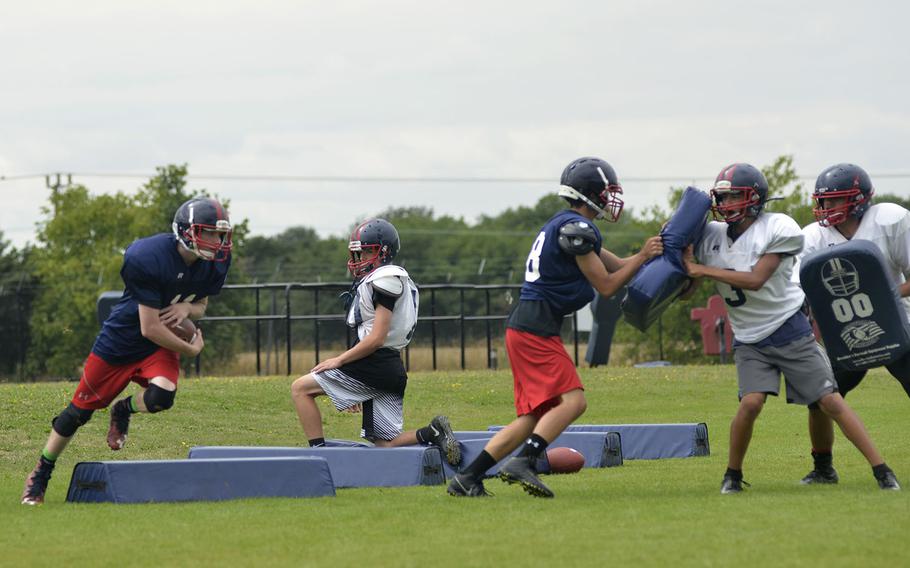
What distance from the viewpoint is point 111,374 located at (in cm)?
852

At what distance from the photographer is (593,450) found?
10617mm

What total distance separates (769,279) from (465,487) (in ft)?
7.60

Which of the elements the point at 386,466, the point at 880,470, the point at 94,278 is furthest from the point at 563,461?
the point at 94,278

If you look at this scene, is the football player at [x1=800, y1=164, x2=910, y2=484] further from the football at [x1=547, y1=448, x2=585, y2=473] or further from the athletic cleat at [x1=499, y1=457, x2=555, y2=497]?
the athletic cleat at [x1=499, y1=457, x2=555, y2=497]

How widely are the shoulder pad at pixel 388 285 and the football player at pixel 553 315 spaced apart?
4.96ft

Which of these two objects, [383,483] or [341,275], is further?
[341,275]

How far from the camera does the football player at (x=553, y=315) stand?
7941mm

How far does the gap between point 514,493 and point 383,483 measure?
42.6 inches

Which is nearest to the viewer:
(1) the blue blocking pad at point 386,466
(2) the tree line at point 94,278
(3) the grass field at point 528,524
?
(3) the grass field at point 528,524

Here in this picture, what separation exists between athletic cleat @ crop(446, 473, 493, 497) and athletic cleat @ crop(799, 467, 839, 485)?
90.5 inches

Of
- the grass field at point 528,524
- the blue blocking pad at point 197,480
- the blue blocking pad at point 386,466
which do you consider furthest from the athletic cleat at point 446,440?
the blue blocking pad at point 197,480

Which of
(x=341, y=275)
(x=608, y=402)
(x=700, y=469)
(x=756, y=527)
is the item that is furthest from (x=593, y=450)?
(x=341, y=275)

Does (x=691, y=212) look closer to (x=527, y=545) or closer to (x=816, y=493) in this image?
(x=816, y=493)

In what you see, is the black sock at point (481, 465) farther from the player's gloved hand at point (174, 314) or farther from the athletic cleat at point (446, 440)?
the player's gloved hand at point (174, 314)
